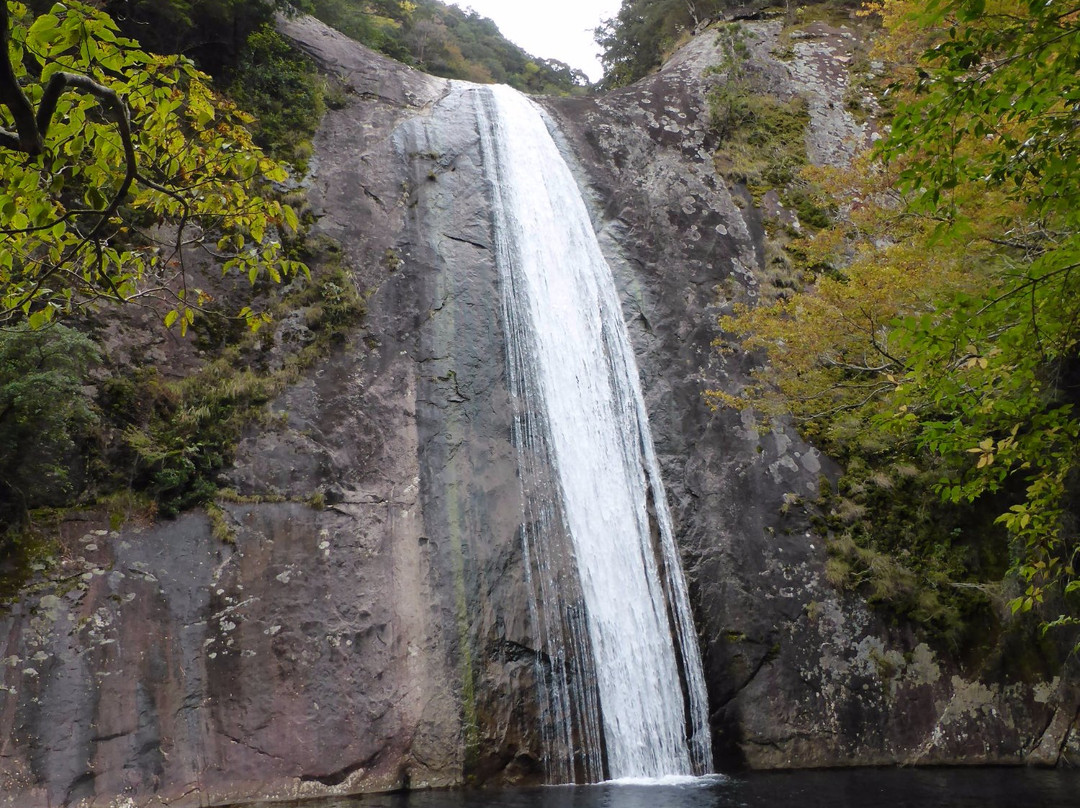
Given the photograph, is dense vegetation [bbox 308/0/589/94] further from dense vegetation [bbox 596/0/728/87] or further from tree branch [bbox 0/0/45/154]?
tree branch [bbox 0/0/45/154]

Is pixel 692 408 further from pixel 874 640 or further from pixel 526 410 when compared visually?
pixel 874 640

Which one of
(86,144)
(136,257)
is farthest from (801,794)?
(86,144)

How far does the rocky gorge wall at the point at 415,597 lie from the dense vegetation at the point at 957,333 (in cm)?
100

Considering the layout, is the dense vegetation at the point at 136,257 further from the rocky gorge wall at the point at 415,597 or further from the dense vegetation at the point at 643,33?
the dense vegetation at the point at 643,33

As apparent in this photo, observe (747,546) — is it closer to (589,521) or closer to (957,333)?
(589,521)

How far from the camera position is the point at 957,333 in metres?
4.11

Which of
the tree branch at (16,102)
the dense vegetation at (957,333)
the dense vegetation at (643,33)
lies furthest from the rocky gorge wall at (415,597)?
the dense vegetation at (643,33)

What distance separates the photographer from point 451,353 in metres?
11.5

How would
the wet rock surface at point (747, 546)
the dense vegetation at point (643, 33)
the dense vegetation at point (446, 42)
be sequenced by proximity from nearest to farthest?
the wet rock surface at point (747, 546) < the dense vegetation at point (446, 42) < the dense vegetation at point (643, 33)

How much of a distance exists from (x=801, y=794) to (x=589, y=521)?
162 inches

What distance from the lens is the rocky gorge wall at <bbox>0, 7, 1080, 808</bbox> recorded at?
7621mm

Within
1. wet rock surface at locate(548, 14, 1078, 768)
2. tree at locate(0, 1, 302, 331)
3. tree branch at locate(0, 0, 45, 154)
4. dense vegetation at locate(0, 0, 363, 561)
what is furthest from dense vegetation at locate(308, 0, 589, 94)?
tree branch at locate(0, 0, 45, 154)

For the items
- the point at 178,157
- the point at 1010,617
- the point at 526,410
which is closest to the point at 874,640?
the point at 1010,617

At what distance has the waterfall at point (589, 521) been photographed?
917 centimetres
